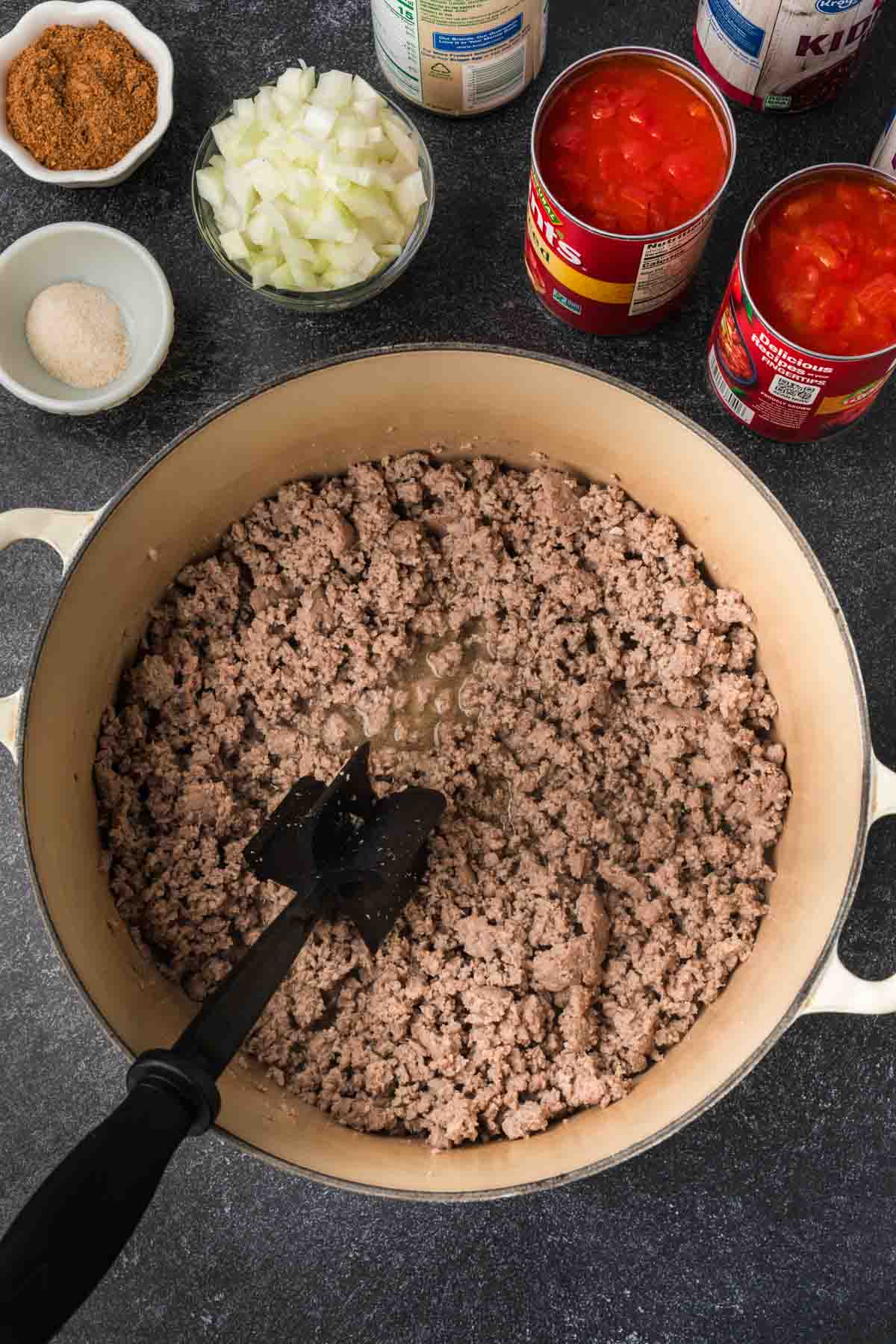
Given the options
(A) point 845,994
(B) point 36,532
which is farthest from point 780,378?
(B) point 36,532

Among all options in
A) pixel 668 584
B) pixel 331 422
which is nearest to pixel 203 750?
pixel 331 422

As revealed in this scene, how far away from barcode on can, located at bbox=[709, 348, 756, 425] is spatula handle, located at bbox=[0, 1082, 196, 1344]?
3.01 feet

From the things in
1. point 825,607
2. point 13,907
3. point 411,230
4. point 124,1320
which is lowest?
point 124,1320

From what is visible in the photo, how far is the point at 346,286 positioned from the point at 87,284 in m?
0.34

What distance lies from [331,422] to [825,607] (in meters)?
0.56

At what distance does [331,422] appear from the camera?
1301 mm

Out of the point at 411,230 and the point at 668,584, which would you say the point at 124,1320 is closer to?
the point at 668,584

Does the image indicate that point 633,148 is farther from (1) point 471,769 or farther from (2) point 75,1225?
(2) point 75,1225

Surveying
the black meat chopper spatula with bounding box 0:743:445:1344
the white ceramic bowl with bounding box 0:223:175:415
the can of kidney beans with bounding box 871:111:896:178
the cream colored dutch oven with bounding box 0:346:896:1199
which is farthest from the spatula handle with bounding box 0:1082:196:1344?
the can of kidney beans with bounding box 871:111:896:178

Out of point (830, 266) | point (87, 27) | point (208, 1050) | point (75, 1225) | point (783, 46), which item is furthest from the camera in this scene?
point (87, 27)

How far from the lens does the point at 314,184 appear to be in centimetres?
128

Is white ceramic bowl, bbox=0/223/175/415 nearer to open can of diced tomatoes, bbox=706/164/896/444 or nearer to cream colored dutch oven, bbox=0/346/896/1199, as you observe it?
cream colored dutch oven, bbox=0/346/896/1199

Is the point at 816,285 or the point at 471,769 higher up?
the point at 816,285

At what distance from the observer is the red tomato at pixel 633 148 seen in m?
1.18
